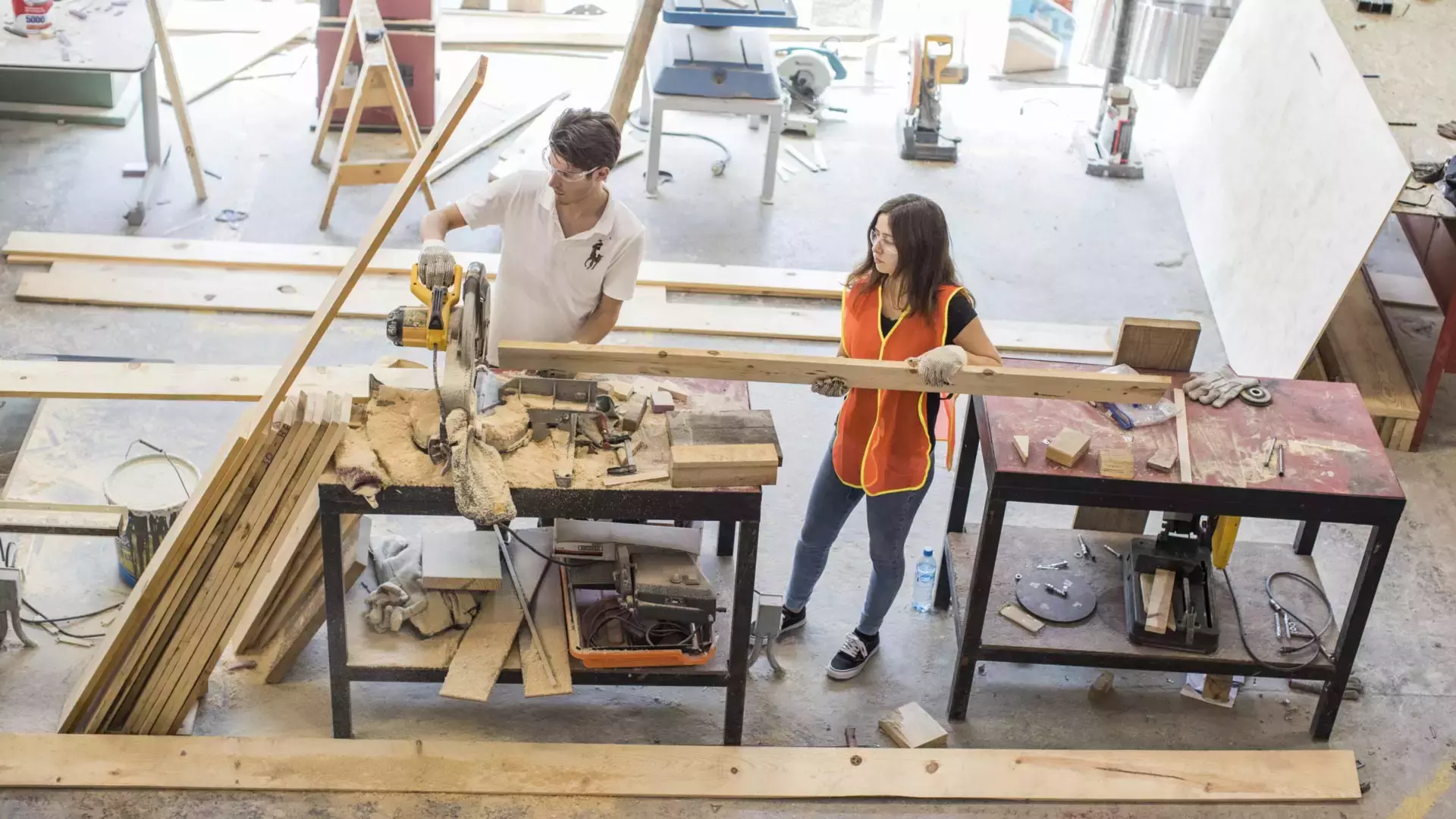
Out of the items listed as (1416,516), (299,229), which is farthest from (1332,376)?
(299,229)

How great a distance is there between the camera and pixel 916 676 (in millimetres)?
4484

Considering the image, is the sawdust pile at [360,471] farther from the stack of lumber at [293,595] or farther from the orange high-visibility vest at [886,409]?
→ the orange high-visibility vest at [886,409]

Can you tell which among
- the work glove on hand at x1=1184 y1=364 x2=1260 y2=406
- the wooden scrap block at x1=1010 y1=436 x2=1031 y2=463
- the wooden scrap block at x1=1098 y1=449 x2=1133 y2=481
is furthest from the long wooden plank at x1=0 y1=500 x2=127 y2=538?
the work glove on hand at x1=1184 y1=364 x2=1260 y2=406

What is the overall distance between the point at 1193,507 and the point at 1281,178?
3.01 meters

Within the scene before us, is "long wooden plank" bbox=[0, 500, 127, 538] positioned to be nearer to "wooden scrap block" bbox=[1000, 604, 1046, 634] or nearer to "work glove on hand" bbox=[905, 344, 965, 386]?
"work glove on hand" bbox=[905, 344, 965, 386]

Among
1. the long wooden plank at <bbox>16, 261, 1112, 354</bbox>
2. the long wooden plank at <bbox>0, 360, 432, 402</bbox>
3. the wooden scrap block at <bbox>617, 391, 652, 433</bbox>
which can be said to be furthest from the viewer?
the long wooden plank at <bbox>16, 261, 1112, 354</bbox>

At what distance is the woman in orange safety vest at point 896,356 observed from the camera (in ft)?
12.5

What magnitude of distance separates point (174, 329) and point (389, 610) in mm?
2458

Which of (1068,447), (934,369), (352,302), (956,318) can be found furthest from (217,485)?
(352,302)

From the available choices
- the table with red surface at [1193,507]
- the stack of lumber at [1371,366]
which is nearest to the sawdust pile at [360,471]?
the table with red surface at [1193,507]

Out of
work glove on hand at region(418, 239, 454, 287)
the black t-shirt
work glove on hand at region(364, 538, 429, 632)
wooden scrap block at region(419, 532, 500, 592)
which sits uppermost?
work glove on hand at region(418, 239, 454, 287)

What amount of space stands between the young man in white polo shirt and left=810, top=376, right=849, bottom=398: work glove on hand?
2.27 ft

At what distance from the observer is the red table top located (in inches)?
155

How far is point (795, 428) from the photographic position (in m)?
5.61
